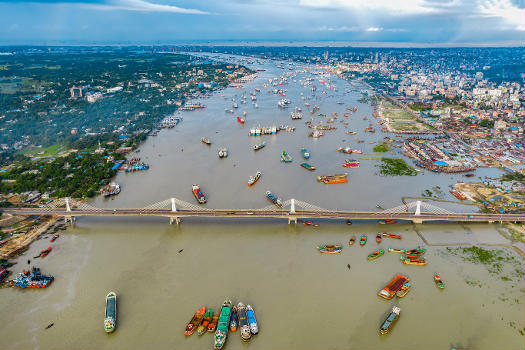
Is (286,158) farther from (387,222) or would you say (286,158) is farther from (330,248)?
(330,248)

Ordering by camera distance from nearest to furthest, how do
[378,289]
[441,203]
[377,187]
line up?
1. [378,289]
2. [441,203]
3. [377,187]

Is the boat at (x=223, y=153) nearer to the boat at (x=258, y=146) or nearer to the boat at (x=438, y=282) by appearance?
the boat at (x=258, y=146)

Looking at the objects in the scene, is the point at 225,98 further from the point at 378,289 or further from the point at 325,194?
the point at 378,289

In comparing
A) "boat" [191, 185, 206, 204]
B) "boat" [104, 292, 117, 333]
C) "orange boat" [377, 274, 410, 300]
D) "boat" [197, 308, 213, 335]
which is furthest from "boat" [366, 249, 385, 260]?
"boat" [104, 292, 117, 333]

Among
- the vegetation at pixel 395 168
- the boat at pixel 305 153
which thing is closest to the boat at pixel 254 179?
the boat at pixel 305 153

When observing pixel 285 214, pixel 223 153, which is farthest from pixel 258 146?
pixel 285 214

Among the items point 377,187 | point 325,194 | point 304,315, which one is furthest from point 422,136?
point 304,315
